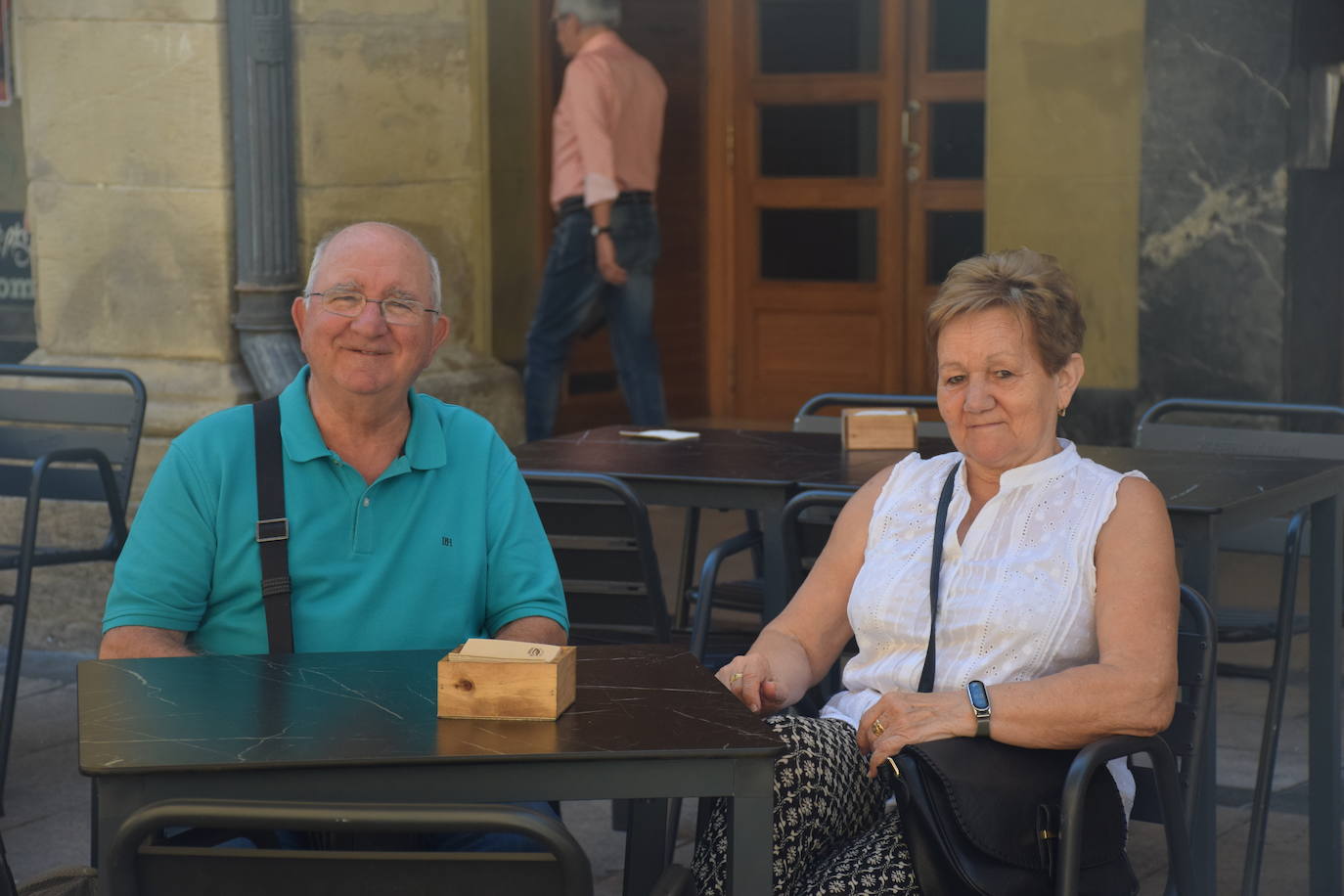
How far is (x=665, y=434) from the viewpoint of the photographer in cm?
521

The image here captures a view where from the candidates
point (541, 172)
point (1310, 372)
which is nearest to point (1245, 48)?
point (1310, 372)

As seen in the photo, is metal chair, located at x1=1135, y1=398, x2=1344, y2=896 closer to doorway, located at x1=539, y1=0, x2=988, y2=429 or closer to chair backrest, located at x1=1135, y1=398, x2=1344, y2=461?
chair backrest, located at x1=1135, y1=398, x2=1344, y2=461

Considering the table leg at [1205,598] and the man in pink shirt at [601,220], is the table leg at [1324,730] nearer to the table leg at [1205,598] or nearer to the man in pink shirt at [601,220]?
the table leg at [1205,598]

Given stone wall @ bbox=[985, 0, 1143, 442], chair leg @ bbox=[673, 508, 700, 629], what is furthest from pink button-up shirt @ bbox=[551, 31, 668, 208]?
chair leg @ bbox=[673, 508, 700, 629]

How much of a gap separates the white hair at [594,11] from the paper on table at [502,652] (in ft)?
18.4

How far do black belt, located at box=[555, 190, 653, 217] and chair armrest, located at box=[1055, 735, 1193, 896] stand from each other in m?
5.15

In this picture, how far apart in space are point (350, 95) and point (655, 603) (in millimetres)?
3058

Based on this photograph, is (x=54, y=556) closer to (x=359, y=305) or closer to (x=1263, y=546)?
(x=359, y=305)

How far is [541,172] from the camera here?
33.0 ft

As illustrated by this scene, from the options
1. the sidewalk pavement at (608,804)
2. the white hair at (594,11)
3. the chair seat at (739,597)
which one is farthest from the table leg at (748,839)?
the white hair at (594,11)

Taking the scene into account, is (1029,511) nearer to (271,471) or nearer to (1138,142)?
(271,471)

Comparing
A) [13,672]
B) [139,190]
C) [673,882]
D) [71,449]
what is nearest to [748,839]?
[673,882]

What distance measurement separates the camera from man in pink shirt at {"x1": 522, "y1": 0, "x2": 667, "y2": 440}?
7.84m

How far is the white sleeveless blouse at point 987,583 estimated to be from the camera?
3146mm
